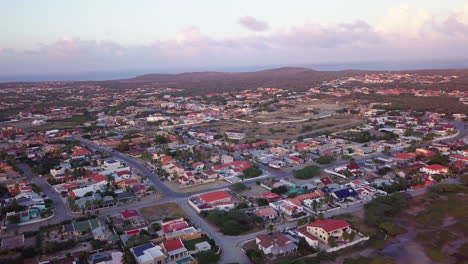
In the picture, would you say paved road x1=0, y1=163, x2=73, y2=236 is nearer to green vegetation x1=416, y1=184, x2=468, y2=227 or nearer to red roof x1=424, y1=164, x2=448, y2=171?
green vegetation x1=416, y1=184, x2=468, y2=227

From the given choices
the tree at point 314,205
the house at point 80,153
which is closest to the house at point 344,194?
the tree at point 314,205

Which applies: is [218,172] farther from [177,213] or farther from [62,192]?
[62,192]

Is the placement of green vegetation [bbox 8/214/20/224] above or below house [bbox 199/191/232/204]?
below

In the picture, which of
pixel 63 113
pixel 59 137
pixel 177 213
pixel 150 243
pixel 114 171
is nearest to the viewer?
pixel 150 243

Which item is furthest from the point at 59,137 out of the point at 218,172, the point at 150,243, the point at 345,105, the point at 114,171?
the point at 345,105

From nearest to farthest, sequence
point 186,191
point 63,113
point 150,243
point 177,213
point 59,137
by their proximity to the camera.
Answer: point 150,243
point 177,213
point 186,191
point 59,137
point 63,113

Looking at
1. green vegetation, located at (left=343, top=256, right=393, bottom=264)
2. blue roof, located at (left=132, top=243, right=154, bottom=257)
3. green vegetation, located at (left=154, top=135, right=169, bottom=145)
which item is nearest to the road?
blue roof, located at (left=132, top=243, right=154, bottom=257)
